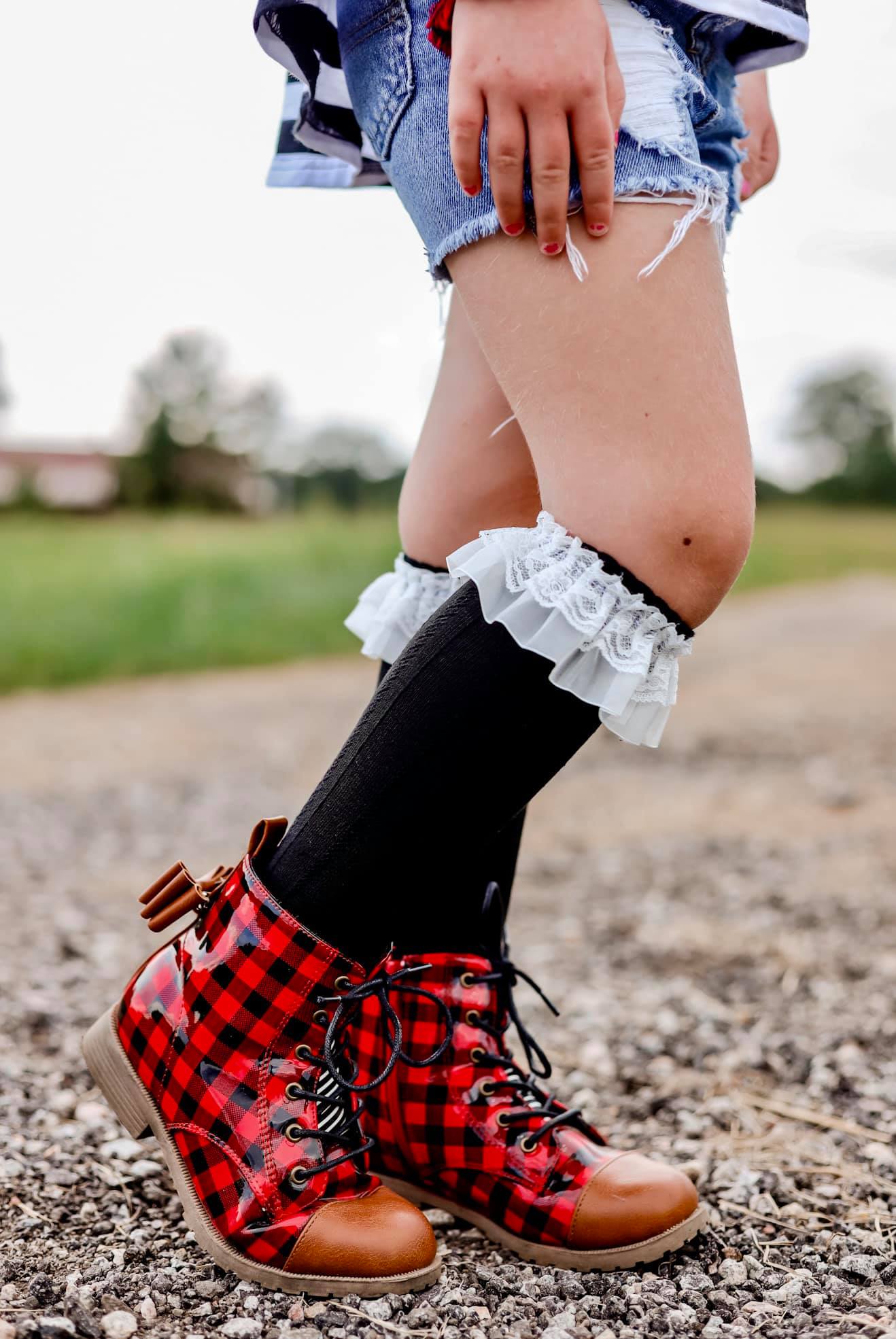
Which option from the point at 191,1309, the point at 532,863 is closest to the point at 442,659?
the point at 191,1309

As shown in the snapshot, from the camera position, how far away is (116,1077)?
1.25 meters

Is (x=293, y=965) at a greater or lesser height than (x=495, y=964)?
greater

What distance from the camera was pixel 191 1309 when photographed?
108 cm

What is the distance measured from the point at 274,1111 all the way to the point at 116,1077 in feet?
0.73

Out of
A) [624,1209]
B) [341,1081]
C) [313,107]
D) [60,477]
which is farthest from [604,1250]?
[60,477]

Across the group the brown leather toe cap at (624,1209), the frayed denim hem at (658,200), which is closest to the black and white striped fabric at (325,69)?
the frayed denim hem at (658,200)

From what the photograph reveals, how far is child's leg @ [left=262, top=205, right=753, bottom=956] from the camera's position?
99 centimetres

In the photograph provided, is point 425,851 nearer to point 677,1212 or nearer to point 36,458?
point 677,1212

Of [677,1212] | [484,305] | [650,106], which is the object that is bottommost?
[677,1212]

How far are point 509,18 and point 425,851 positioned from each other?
2.35 feet

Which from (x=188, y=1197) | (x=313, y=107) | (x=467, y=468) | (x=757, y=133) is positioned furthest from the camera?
(x=757, y=133)

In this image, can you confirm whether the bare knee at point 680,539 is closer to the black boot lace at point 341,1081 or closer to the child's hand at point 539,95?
the child's hand at point 539,95

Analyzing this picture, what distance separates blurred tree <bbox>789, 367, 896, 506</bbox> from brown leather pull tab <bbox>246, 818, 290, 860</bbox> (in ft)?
80.5

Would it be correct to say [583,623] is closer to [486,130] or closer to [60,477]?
[486,130]
